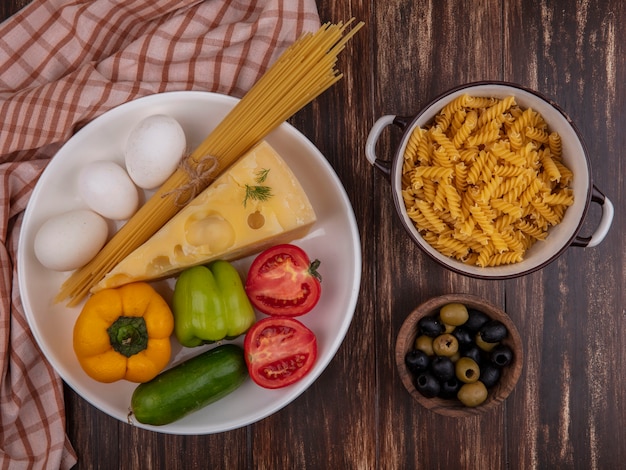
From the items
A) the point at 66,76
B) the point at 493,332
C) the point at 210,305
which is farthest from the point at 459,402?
the point at 66,76

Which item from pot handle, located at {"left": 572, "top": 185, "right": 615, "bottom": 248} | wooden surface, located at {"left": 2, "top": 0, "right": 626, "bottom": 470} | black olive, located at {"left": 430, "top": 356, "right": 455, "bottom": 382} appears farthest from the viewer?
wooden surface, located at {"left": 2, "top": 0, "right": 626, "bottom": 470}

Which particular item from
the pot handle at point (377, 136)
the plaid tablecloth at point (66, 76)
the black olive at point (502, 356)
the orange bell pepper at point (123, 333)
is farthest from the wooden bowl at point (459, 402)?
the plaid tablecloth at point (66, 76)

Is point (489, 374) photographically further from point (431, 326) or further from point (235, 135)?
point (235, 135)

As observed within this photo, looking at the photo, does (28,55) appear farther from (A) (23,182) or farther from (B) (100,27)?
(A) (23,182)

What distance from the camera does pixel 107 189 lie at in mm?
1123

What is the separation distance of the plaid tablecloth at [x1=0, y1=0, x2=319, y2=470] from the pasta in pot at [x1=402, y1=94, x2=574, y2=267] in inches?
14.7

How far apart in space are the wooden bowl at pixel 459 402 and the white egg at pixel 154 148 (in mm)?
548

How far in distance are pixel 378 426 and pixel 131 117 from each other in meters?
0.81

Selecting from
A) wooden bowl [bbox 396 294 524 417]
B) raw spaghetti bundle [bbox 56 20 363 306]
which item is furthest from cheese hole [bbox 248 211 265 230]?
wooden bowl [bbox 396 294 524 417]

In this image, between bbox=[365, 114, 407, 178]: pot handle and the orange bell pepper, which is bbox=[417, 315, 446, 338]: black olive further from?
the orange bell pepper

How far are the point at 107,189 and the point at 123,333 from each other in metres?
0.26

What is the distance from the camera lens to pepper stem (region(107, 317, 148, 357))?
110 cm

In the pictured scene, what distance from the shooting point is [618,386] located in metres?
1.33

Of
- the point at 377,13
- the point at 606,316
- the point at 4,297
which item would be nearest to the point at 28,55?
the point at 4,297
